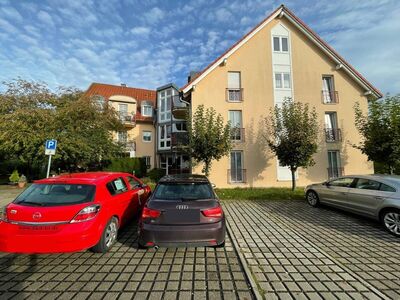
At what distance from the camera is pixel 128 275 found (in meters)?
3.22

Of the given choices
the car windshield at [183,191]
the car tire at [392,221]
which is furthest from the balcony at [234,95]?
the car windshield at [183,191]

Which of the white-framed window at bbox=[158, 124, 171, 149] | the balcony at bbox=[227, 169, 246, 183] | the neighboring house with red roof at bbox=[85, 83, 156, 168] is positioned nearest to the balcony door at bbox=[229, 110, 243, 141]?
the balcony at bbox=[227, 169, 246, 183]

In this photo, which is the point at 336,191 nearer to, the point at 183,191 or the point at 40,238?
the point at 183,191

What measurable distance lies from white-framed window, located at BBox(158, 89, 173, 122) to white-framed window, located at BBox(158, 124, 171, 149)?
949mm

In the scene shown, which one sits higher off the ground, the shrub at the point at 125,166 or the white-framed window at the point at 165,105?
the white-framed window at the point at 165,105

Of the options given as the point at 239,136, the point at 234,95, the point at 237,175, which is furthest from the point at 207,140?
the point at 234,95

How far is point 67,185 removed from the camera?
410 centimetres

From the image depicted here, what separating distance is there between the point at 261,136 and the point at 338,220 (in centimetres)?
816

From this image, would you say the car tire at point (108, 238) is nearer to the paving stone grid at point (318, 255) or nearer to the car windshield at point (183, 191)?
the car windshield at point (183, 191)

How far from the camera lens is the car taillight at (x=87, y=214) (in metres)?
3.51

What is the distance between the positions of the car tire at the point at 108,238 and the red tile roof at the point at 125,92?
20.7 metres

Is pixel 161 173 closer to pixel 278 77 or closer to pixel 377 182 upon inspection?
pixel 278 77

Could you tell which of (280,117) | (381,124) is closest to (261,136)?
(280,117)

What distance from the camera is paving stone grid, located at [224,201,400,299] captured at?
9.52 feet
